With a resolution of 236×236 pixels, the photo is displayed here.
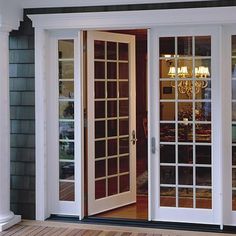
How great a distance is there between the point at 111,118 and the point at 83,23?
1274 mm

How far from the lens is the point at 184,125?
5.36m

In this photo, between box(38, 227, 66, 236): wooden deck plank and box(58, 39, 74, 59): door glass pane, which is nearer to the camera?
box(38, 227, 66, 236): wooden deck plank

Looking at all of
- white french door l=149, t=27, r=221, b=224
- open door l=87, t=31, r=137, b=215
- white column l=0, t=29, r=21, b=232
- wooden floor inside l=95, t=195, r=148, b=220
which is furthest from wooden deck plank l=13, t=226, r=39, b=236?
white french door l=149, t=27, r=221, b=224

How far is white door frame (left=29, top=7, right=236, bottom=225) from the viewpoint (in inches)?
200

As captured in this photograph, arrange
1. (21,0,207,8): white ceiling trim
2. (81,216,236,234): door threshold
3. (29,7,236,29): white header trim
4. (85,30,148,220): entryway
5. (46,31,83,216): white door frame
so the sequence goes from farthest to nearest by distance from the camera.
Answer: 1. (85,30,148,220): entryway
2. (46,31,83,216): white door frame
3. (21,0,207,8): white ceiling trim
4. (81,216,236,234): door threshold
5. (29,7,236,29): white header trim

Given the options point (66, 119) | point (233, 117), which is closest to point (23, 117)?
point (66, 119)

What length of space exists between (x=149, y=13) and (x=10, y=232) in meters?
2.86

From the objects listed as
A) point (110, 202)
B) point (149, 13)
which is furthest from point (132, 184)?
point (149, 13)

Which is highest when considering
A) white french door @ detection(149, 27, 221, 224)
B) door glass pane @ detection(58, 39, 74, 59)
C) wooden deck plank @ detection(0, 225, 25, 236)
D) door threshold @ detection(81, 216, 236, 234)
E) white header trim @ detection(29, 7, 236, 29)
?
white header trim @ detection(29, 7, 236, 29)

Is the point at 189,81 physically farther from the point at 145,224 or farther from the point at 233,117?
the point at 145,224

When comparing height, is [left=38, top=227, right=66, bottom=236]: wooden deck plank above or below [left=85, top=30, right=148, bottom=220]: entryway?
below

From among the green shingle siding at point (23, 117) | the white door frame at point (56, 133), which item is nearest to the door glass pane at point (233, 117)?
the white door frame at point (56, 133)

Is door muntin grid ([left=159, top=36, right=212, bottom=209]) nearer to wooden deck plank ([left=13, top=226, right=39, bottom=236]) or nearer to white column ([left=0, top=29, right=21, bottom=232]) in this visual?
wooden deck plank ([left=13, top=226, right=39, bottom=236])

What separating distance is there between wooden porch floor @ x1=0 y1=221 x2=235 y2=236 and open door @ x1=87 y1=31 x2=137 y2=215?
415 millimetres
